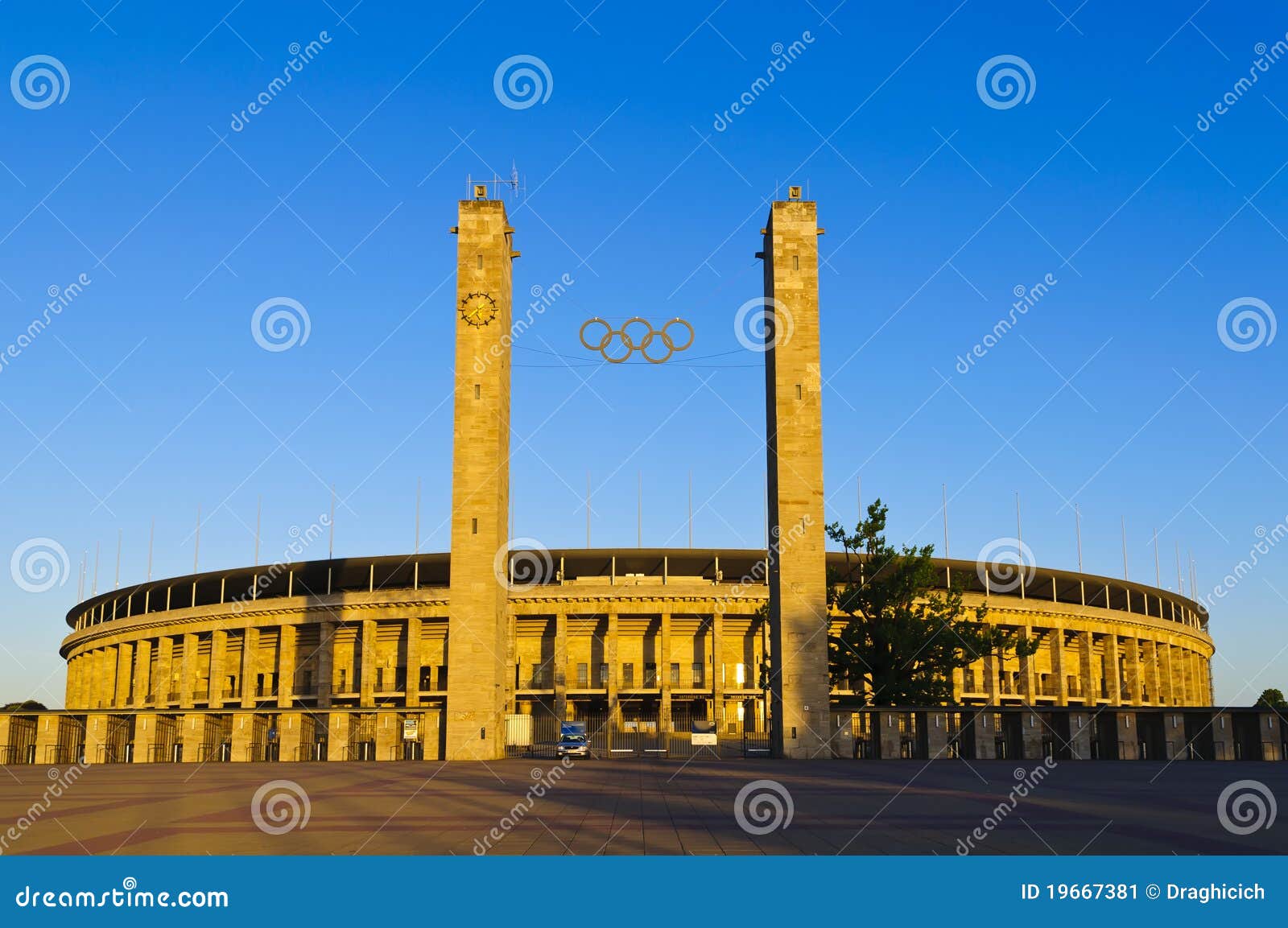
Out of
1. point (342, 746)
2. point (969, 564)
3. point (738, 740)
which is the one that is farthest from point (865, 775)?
point (969, 564)

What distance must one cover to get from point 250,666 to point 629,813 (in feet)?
215

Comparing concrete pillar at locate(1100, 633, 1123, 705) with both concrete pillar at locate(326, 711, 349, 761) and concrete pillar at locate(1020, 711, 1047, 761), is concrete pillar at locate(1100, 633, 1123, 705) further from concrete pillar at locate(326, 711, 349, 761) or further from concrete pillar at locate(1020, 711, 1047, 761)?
concrete pillar at locate(326, 711, 349, 761)

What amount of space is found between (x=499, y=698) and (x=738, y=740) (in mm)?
20997

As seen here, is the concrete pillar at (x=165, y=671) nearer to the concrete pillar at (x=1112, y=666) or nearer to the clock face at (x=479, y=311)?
the clock face at (x=479, y=311)

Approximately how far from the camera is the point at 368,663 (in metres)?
74.8

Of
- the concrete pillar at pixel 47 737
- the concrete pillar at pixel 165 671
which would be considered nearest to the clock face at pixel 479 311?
the concrete pillar at pixel 47 737

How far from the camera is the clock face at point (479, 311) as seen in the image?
42500mm

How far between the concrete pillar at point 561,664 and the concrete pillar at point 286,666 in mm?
17893

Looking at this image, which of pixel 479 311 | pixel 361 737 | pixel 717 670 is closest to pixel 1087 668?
pixel 717 670

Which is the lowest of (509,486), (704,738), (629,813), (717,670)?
(629,813)

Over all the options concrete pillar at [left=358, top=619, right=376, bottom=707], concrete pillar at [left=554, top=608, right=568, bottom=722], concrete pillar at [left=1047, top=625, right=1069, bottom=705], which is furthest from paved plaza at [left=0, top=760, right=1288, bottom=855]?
concrete pillar at [left=1047, top=625, right=1069, bottom=705]

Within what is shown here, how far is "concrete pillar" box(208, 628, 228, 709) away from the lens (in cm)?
7874

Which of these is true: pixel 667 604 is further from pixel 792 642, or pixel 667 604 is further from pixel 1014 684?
pixel 792 642

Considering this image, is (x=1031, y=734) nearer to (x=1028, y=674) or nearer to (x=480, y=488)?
(x=480, y=488)
